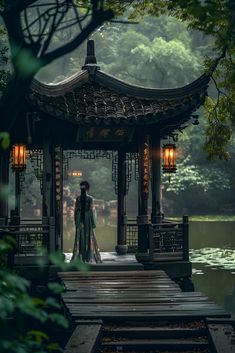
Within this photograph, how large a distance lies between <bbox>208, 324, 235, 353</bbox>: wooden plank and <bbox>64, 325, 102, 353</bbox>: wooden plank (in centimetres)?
131

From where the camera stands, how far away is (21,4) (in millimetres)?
5453

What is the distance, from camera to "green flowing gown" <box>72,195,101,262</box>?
47.8 ft

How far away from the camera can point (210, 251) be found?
27.2 m

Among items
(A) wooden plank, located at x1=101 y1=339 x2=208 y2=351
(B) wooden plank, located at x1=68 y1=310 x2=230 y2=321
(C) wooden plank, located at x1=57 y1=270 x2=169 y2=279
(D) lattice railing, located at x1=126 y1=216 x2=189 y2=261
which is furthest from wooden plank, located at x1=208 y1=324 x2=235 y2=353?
(D) lattice railing, located at x1=126 y1=216 x2=189 y2=261

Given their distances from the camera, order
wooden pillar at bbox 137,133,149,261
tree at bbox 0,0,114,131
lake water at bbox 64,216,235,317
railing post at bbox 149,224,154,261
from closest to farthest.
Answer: tree at bbox 0,0,114,131, railing post at bbox 149,224,154,261, wooden pillar at bbox 137,133,149,261, lake water at bbox 64,216,235,317

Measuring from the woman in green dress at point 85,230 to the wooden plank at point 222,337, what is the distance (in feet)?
19.9

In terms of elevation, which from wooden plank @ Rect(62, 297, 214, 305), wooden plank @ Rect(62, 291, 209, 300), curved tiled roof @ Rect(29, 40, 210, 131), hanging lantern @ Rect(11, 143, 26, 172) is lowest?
wooden plank @ Rect(62, 297, 214, 305)

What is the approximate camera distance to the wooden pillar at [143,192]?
48.4ft

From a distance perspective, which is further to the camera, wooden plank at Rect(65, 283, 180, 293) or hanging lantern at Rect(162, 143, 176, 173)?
hanging lantern at Rect(162, 143, 176, 173)

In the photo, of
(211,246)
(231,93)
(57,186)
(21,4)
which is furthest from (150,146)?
(211,246)

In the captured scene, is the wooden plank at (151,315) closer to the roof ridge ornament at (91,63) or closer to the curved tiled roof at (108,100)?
the curved tiled roof at (108,100)

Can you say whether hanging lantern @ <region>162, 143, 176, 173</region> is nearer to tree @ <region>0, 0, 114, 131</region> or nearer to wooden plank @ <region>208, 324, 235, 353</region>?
wooden plank @ <region>208, 324, 235, 353</region>

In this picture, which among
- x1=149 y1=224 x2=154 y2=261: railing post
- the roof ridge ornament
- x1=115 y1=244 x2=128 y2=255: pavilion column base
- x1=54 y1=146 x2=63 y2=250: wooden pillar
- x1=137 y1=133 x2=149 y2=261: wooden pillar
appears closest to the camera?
x1=149 y1=224 x2=154 y2=261: railing post

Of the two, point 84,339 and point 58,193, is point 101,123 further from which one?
point 84,339
